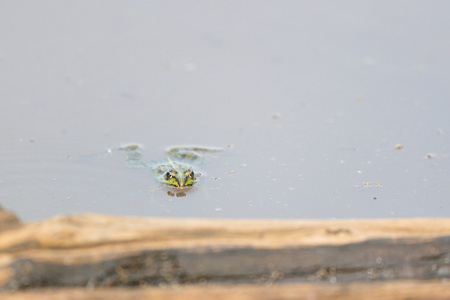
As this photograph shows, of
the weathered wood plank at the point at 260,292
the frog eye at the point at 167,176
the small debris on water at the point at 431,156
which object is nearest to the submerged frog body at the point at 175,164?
the frog eye at the point at 167,176

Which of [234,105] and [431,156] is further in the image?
[234,105]

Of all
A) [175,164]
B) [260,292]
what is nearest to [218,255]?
[260,292]

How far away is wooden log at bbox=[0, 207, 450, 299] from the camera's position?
6.56 ft

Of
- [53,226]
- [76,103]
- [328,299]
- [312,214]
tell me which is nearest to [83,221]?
[53,226]

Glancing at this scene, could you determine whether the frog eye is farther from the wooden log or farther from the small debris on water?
the small debris on water

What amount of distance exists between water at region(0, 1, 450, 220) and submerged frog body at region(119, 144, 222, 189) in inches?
2.5

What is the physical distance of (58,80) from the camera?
4781 millimetres

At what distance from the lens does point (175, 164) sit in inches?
156

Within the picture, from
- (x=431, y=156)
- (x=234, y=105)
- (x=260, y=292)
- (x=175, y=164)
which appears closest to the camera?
(x=260, y=292)

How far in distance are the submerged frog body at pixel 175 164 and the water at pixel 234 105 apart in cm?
6

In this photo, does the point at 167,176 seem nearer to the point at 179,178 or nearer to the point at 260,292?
the point at 179,178

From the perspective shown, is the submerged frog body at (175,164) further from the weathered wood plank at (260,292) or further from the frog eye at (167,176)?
the weathered wood plank at (260,292)

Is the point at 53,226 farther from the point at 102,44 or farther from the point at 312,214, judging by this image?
the point at 102,44

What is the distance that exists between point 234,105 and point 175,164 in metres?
0.88
